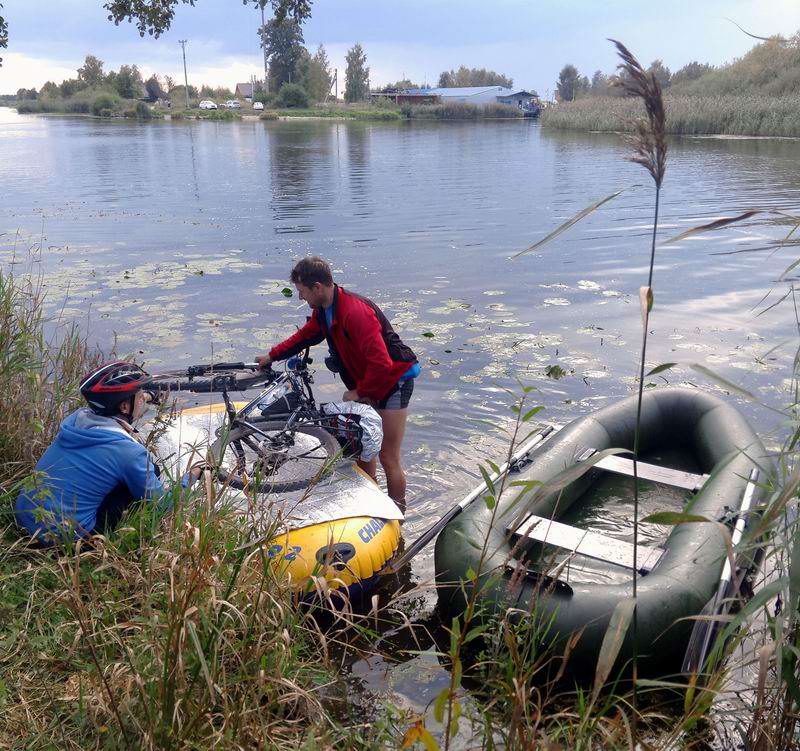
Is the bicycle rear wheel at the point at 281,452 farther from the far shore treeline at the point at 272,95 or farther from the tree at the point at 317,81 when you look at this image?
the tree at the point at 317,81

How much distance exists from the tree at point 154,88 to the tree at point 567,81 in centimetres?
5726

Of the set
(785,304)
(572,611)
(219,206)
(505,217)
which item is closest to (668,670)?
(572,611)

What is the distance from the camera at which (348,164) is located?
28.4m

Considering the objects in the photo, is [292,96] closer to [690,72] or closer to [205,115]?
[205,115]

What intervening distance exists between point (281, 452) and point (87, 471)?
997 millimetres

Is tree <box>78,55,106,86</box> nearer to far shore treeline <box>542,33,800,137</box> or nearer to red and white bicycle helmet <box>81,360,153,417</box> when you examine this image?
far shore treeline <box>542,33,800,137</box>

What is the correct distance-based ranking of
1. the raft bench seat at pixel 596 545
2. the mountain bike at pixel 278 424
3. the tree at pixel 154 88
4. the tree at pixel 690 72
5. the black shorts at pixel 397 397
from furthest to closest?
the tree at pixel 154 88, the tree at pixel 690 72, the black shorts at pixel 397 397, the mountain bike at pixel 278 424, the raft bench seat at pixel 596 545

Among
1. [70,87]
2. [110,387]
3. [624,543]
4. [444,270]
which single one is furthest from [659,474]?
[70,87]

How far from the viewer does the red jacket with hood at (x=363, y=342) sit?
483cm

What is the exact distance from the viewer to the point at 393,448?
5.23 metres

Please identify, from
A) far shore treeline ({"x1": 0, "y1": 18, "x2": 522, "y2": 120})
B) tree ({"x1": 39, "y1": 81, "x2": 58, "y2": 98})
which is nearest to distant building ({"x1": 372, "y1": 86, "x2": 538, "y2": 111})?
far shore treeline ({"x1": 0, "y1": 18, "x2": 522, "y2": 120})

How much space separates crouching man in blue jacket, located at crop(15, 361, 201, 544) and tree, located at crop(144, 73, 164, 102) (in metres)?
99.7

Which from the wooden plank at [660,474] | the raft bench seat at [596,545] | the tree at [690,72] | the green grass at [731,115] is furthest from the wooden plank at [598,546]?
the tree at [690,72]

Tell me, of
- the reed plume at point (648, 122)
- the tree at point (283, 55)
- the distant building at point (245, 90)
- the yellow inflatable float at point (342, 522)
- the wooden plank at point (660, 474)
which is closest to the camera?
the reed plume at point (648, 122)
